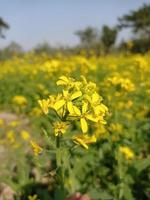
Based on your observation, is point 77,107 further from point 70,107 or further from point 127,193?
point 127,193

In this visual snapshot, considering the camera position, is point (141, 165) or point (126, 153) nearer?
point (141, 165)

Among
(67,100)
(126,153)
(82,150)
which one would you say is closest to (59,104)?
(67,100)

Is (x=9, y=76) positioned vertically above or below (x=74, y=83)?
above

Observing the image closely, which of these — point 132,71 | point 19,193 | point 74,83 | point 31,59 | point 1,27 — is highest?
point 1,27

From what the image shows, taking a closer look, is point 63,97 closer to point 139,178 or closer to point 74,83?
point 74,83

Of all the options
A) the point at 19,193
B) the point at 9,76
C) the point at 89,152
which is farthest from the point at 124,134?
the point at 9,76

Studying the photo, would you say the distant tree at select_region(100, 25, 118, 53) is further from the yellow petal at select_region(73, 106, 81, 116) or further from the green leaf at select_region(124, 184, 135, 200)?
the yellow petal at select_region(73, 106, 81, 116)

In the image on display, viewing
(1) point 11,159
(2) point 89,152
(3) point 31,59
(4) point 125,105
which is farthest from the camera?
(3) point 31,59
